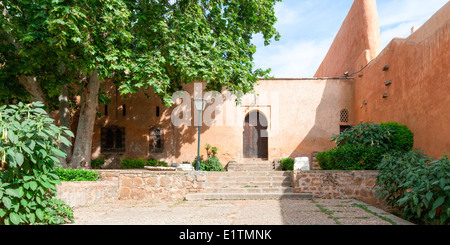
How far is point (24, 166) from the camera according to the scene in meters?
3.70

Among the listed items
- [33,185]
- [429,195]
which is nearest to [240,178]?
[429,195]

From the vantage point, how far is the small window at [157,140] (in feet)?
42.0

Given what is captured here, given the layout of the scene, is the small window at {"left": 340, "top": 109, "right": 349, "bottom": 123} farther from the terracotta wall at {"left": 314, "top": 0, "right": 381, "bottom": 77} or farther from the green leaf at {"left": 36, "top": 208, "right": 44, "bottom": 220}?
the green leaf at {"left": 36, "top": 208, "right": 44, "bottom": 220}

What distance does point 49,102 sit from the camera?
31.3ft

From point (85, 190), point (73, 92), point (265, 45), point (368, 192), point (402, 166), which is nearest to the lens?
point (402, 166)

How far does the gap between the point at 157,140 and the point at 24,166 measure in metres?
9.15

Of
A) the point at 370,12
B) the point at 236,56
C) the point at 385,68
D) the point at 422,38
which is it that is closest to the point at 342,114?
the point at 385,68

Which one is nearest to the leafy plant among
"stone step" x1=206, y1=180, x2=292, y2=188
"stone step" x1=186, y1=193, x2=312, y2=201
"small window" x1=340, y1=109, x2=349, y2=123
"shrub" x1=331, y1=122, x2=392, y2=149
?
"stone step" x1=186, y1=193, x2=312, y2=201

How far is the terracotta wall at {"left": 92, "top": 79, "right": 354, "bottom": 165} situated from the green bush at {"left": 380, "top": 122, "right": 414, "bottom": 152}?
474 cm

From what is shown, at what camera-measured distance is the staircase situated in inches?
301

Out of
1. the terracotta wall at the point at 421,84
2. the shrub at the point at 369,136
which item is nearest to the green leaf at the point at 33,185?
the shrub at the point at 369,136

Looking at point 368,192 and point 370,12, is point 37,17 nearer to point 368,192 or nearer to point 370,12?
point 368,192

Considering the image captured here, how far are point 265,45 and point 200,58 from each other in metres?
3.81

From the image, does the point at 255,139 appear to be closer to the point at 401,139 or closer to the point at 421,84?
the point at 401,139
